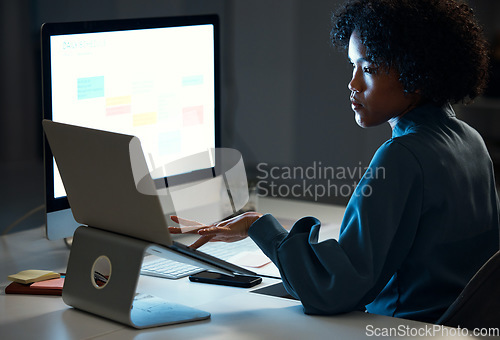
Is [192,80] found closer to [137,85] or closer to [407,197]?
[137,85]

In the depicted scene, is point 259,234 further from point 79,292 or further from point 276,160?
point 276,160

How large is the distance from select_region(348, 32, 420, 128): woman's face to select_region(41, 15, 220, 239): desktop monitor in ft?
2.02

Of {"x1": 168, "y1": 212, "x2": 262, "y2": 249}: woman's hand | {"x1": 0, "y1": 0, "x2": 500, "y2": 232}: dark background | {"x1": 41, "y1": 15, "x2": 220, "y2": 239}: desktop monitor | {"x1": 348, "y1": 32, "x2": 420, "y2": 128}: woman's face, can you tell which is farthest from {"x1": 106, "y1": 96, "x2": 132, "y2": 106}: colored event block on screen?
{"x1": 0, "y1": 0, "x2": 500, "y2": 232}: dark background

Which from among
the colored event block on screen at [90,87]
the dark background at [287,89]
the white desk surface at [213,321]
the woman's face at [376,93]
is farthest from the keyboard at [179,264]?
the dark background at [287,89]

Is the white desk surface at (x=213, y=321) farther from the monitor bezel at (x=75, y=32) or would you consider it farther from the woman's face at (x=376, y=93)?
the woman's face at (x=376, y=93)

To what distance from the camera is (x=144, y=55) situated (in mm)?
1780

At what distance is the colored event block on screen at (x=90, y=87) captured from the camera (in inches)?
64.6

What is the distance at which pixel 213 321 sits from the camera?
1.24 meters

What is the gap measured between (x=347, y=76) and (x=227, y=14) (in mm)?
692

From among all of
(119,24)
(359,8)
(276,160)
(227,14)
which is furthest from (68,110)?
(276,160)

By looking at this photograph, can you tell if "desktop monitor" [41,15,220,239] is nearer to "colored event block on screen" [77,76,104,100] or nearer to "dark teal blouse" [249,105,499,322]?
"colored event block on screen" [77,76,104,100]

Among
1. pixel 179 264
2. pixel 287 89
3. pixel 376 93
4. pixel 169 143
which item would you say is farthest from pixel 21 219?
pixel 287 89

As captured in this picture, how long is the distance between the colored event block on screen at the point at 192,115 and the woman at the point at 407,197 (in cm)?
58

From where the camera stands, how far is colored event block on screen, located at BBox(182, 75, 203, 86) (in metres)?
1.89
